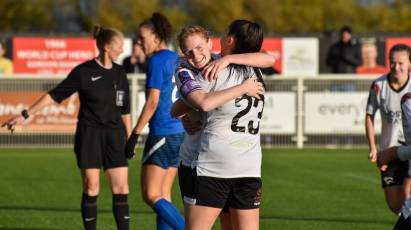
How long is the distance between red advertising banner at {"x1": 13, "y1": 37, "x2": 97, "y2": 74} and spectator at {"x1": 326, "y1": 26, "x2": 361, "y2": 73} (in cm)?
609

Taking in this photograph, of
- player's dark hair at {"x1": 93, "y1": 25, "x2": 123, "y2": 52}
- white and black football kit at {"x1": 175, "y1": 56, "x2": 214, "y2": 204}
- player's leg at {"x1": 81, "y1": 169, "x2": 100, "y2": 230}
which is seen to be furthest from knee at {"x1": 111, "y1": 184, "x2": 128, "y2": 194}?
white and black football kit at {"x1": 175, "y1": 56, "x2": 214, "y2": 204}

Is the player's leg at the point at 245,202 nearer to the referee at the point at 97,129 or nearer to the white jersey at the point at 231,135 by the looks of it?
the white jersey at the point at 231,135

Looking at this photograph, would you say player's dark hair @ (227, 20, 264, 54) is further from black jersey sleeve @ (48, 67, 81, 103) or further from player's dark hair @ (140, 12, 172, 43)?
black jersey sleeve @ (48, 67, 81, 103)

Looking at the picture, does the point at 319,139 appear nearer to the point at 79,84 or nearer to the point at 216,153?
the point at 79,84

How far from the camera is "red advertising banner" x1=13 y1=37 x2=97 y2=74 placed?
2739 centimetres

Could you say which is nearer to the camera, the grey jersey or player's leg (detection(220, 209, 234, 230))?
the grey jersey

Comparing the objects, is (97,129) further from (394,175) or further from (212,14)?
(212,14)

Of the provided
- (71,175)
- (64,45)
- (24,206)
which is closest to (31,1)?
(64,45)

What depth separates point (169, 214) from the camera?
9.81 meters

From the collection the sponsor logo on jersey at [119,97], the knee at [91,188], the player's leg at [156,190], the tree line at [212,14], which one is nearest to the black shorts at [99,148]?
the knee at [91,188]

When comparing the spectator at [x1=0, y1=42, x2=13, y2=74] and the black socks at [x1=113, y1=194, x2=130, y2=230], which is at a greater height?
the spectator at [x1=0, y1=42, x2=13, y2=74]

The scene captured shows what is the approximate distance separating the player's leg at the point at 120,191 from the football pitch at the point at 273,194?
127cm

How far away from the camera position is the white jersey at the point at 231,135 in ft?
23.5

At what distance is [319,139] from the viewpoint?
23891 millimetres
